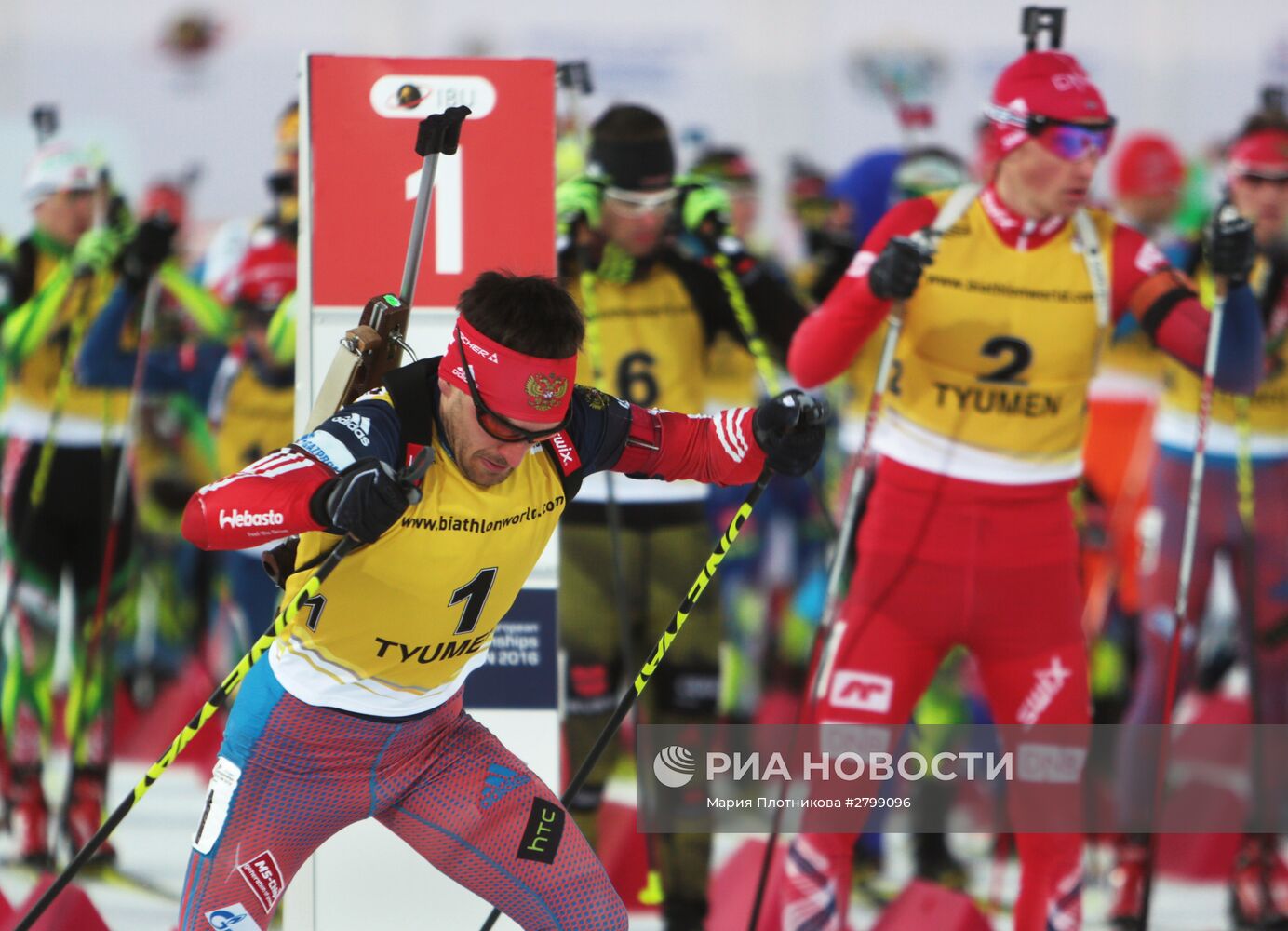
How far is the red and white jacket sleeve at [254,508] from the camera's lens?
2.62 meters

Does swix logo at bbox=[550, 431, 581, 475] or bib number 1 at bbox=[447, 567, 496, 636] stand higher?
swix logo at bbox=[550, 431, 581, 475]

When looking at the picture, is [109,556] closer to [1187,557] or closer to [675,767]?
[675,767]

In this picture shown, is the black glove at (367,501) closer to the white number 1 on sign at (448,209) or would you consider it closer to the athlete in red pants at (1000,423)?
the white number 1 on sign at (448,209)

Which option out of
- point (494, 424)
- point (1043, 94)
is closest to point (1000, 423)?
point (1043, 94)

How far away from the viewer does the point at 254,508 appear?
8.61 ft

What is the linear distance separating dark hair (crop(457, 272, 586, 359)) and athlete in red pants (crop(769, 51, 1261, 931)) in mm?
1140

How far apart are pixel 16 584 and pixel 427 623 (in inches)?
117

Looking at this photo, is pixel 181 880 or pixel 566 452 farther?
pixel 181 880

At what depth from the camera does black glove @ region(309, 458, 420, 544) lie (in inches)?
101

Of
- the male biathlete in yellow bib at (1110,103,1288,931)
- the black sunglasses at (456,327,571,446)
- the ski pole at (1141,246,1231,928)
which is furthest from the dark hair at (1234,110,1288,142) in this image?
the black sunglasses at (456,327,571,446)

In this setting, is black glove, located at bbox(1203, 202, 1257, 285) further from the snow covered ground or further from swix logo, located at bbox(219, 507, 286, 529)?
swix logo, located at bbox(219, 507, 286, 529)

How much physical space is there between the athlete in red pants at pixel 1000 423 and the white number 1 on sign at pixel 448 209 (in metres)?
0.78

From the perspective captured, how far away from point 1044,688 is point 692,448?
1106 mm

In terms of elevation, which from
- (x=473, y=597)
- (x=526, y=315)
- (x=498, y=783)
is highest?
(x=526, y=315)
